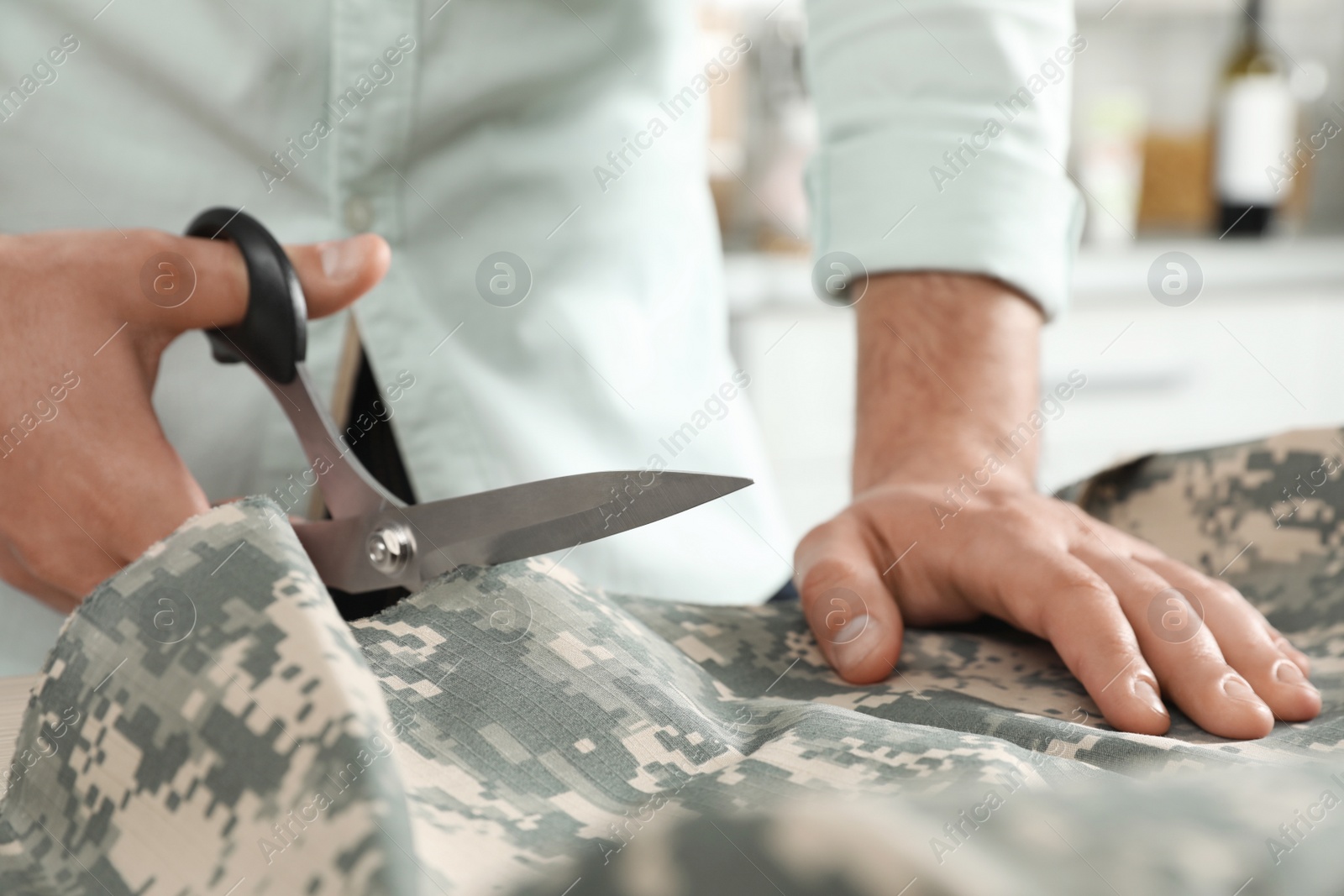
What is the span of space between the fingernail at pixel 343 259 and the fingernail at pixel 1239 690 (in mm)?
340

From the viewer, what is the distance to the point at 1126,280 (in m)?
1.82

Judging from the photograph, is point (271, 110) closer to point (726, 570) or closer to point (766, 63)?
point (726, 570)

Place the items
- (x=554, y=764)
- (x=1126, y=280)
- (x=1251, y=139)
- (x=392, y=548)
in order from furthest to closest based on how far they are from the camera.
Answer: (x=1251, y=139)
(x=1126, y=280)
(x=392, y=548)
(x=554, y=764)

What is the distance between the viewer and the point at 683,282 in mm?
736

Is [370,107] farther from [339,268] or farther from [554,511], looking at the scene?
[554,511]

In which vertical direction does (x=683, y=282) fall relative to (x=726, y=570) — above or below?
above

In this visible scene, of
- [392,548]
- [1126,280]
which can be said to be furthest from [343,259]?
[1126,280]

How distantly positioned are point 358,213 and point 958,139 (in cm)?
33

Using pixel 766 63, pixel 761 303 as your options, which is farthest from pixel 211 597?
pixel 766 63

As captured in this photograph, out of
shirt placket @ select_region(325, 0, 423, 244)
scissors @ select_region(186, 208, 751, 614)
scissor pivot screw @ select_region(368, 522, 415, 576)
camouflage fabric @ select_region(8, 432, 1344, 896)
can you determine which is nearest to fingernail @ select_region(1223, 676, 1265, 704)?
camouflage fabric @ select_region(8, 432, 1344, 896)

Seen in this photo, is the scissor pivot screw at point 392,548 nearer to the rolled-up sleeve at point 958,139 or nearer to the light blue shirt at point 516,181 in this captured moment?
the light blue shirt at point 516,181

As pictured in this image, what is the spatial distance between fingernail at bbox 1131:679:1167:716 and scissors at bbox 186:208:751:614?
0.14 metres

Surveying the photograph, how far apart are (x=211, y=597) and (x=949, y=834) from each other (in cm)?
18

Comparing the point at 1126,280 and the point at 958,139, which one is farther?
the point at 1126,280
